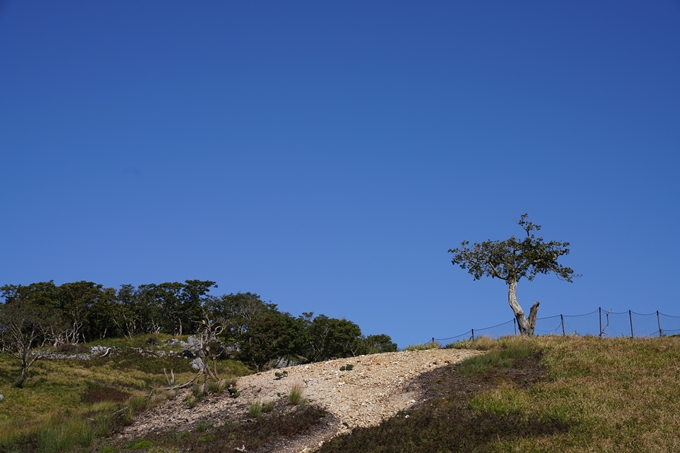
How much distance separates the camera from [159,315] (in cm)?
9075

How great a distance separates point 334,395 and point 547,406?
306 inches

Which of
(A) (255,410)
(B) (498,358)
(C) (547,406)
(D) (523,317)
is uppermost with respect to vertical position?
(D) (523,317)

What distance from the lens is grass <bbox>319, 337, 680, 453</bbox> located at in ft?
47.2

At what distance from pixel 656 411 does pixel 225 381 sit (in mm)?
16401

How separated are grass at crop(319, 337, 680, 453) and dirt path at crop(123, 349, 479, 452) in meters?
1.09

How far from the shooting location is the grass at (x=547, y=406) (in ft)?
47.2

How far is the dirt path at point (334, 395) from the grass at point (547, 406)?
3.59 feet

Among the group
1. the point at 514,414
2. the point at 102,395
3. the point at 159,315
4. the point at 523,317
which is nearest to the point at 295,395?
the point at 514,414

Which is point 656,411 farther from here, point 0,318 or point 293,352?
point 0,318

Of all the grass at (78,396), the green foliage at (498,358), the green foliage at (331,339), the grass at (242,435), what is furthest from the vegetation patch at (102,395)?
the green foliage at (498,358)

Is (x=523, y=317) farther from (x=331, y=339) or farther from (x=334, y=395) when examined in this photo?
(x=331, y=339)

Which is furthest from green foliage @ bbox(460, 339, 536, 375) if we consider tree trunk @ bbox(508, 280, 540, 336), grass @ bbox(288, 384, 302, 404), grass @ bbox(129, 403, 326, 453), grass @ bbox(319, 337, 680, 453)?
grass @ bbox(129, 403, 326, 453)

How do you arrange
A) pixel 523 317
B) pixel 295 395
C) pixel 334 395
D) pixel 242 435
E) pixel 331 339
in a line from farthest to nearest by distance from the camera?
pixel 331 339 < pixel 523 317 < pixel 334 395 < pixel 295 395 < pixel 242 435

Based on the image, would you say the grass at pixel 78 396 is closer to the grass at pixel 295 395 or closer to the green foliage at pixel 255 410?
the green foliage at pixel 255 410
